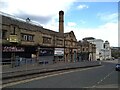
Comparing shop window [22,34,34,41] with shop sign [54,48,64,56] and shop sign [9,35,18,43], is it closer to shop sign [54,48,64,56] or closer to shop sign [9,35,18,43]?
shop sign [9,35,18,43]

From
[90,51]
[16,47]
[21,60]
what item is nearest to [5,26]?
[16,47]

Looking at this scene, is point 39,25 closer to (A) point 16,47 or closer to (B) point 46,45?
(B) point 46,45

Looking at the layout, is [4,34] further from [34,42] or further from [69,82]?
[69,82]

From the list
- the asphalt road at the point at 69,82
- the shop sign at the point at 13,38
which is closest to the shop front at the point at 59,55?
the shop sign at the point at 13,38

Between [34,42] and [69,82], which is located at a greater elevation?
[34,42]

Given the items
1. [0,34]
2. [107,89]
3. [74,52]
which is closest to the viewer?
[107,89]

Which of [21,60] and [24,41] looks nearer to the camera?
[21,60]

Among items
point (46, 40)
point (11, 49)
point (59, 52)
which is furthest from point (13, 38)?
point (59, 52)

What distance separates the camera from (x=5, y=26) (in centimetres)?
4472

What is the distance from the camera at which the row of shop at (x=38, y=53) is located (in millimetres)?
45062

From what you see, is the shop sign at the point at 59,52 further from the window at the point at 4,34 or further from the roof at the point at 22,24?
the window at the point at 4,34

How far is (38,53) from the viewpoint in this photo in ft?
183

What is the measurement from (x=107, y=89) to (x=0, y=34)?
29.9m

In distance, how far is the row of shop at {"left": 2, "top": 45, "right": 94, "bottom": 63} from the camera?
4506cm
